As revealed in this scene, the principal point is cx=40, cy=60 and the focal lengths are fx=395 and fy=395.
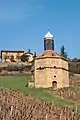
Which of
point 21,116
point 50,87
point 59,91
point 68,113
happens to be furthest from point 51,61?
point 21,116

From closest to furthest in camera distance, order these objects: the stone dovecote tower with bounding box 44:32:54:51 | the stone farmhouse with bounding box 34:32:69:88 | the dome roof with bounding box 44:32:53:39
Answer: the stone farmhouse with bounding box 34:32:69:88 → the stone dovecote tower with bounding box 44:32:54:51 → the dome roof with bounding box 44:32:53:39

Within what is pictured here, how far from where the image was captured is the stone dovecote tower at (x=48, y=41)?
70331 millimetres

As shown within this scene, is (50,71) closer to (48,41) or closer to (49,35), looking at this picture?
(48,41)

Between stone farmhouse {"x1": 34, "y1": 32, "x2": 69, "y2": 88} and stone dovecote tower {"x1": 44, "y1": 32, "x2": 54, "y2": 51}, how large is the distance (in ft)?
11.9

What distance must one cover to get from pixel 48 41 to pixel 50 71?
28.5 ft

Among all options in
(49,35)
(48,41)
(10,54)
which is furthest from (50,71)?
(10,54)

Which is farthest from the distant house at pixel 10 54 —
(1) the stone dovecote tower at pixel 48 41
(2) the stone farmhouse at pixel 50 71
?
(2) the stone farmhouse at pixel 50 71

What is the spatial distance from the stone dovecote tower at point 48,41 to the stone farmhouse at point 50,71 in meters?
3.63

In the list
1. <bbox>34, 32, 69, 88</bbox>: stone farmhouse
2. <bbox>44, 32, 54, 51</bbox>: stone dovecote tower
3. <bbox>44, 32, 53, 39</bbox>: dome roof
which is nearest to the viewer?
<bbox>34, 32, 69, 88</bbox>: stone farmhouse

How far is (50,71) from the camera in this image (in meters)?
64.6

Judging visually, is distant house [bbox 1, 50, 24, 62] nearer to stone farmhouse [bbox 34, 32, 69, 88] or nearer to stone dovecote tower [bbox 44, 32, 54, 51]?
stone dovecote tower [bbox 44, 32, 54, 51]

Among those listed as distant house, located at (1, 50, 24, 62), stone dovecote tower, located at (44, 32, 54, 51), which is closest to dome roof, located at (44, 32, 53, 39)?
stone dovecote tower, located at (44, 32, 54, 51)

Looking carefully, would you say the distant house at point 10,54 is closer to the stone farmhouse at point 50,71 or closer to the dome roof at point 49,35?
the dome roof at point 49,35

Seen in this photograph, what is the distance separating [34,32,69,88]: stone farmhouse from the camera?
63.6 m
